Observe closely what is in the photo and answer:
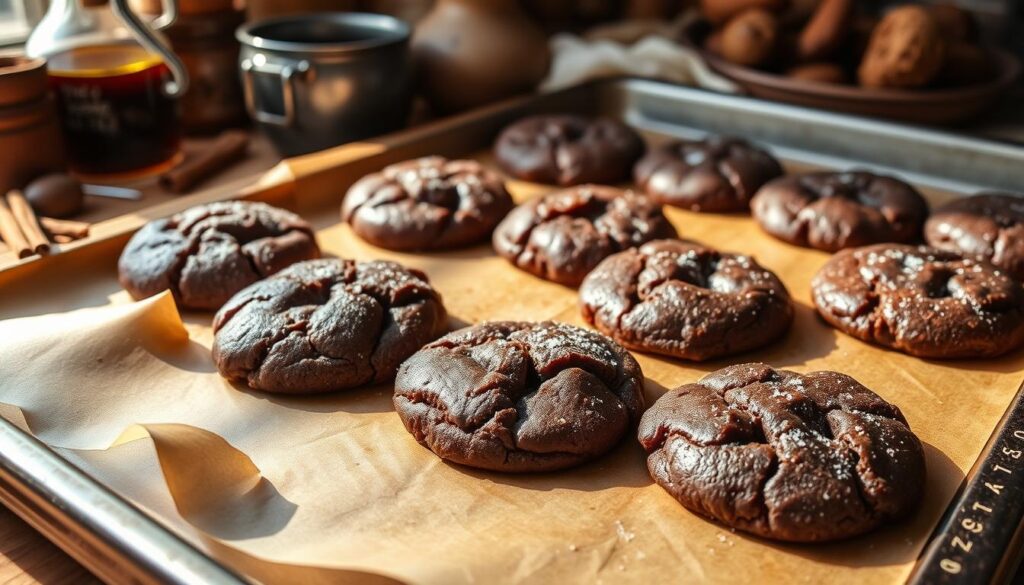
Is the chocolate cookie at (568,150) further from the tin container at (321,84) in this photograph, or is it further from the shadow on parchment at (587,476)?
the shadow on parchment at (587,476)

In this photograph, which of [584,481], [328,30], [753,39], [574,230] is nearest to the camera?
[584,481]

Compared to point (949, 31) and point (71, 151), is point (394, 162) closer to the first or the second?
point (71, 151)

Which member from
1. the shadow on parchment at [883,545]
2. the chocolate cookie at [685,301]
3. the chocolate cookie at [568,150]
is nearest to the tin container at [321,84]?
the chocolate cookie at [568,150]

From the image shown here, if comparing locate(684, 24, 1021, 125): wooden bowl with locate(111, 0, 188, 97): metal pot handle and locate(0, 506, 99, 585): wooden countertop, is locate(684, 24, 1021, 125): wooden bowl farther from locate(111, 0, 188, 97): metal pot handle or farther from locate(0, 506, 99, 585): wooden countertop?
locate(0, 506, 99, 585): wooden countertop

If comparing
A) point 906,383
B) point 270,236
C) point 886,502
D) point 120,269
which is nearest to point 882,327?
point 906,383

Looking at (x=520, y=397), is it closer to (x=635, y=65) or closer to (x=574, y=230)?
(x=574, y=230)

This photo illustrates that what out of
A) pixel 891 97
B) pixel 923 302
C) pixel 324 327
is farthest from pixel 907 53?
pixel 324 327

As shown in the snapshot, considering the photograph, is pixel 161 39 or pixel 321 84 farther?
pixel 321 84
